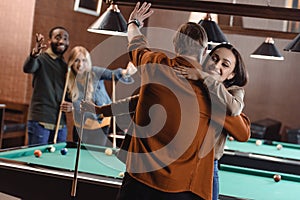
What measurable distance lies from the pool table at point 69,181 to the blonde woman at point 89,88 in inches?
59.6

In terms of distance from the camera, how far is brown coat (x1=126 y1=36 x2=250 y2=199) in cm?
230

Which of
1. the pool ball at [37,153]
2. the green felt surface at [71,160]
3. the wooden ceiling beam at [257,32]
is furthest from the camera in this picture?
the wooden ceiling beam at [257,32]

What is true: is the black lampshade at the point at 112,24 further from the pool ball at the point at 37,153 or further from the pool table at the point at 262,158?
the pool table at the point at 262,158

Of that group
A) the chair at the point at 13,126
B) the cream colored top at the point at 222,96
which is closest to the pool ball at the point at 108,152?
the cream colored top at the point at 222,96

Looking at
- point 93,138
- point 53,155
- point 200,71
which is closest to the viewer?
point 200,71

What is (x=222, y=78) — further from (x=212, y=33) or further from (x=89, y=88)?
(x=89, y=88)

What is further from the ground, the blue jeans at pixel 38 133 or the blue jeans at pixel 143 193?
the blue jeans at pixel 143 193

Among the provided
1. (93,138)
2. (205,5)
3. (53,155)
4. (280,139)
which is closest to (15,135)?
(93,138)

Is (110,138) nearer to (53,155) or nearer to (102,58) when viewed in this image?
(53,155)

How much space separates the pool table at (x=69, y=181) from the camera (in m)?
3.03

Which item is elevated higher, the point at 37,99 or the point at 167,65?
the point at 167,65

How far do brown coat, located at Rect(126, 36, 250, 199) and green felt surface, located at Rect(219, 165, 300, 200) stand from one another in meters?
0.76

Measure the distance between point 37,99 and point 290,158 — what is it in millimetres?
2242

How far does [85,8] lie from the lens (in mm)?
7785
